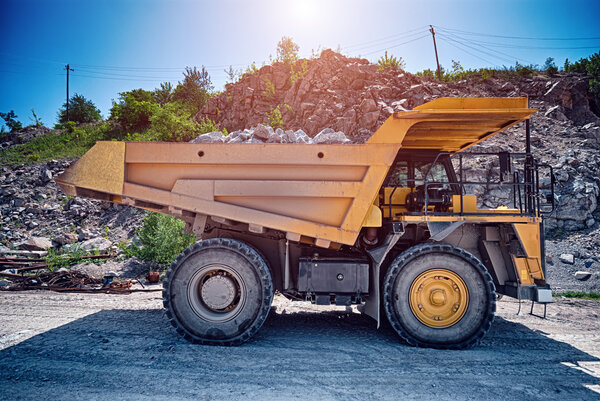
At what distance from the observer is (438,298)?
4.59 m

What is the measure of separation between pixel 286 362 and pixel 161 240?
24.2 feet

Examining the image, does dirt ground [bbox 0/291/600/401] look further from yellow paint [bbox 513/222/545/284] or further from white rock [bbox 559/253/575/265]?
white rock [bbox 559/253/575/265]

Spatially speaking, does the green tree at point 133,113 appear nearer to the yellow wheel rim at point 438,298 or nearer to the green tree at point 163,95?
the green tree at point 163,95

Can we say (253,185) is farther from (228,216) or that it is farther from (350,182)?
(350,182)

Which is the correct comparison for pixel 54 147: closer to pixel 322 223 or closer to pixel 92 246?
pixel 92 246

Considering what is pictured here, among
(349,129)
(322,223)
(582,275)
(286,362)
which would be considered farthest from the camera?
(349,129)

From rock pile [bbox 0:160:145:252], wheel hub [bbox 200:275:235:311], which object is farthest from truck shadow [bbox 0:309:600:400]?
rock pile [bbox 0:160:145:252]

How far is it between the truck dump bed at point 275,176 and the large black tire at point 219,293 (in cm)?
48

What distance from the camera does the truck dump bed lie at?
4.62 metres

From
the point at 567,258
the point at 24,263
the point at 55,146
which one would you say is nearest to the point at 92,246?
the point at 24,263

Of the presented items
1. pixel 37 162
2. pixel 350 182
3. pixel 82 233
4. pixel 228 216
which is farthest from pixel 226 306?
pixel 37 162

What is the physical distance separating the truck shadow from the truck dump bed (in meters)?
1.46

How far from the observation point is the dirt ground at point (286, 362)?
130 inches

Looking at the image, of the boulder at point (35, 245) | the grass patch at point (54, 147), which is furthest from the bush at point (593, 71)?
the grass patch at point (54, 147)
